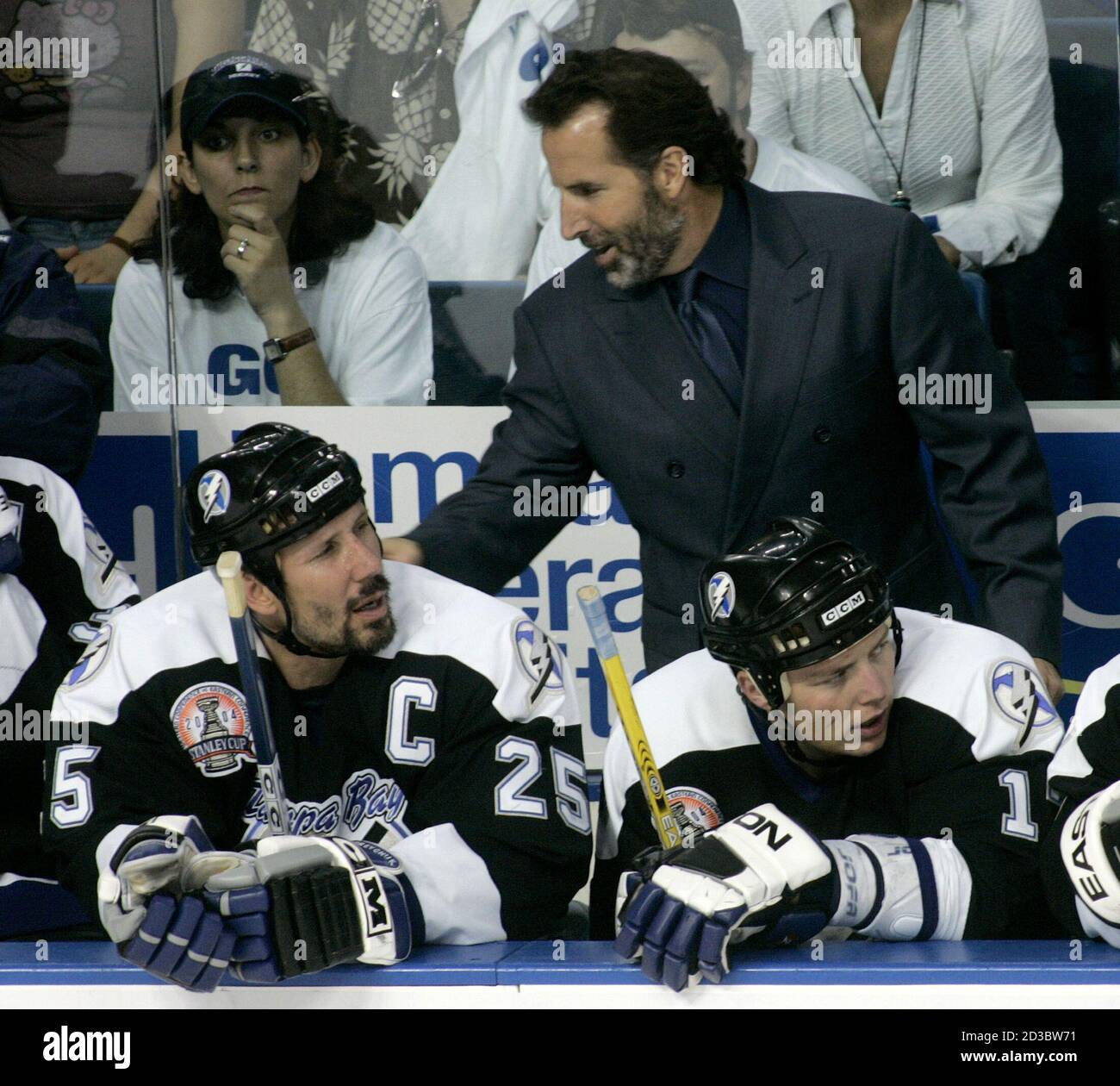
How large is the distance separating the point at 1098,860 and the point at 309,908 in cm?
91

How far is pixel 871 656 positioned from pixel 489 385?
167cm

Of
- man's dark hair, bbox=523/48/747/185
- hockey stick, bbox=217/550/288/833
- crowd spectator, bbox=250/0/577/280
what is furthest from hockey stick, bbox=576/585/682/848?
crowd spectator, bbox=250/0/577/280

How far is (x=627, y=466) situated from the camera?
10.6 feet

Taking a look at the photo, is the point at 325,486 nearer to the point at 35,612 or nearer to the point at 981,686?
the point at 35,612

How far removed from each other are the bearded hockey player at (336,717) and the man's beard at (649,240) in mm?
775

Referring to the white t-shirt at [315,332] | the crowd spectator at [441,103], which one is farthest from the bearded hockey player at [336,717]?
the crowd spectator at [441,103]

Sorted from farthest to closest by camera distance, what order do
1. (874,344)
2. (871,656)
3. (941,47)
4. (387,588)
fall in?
(941,47), (874,344), (387,588), (871,656)

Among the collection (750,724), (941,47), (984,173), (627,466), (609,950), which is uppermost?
(941,47)

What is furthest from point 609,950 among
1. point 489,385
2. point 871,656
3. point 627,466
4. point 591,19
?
point 591,19

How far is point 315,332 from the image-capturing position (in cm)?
391

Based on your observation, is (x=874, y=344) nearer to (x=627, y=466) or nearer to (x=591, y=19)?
(x=627, y=466)

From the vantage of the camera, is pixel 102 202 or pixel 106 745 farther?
pixel 102 202

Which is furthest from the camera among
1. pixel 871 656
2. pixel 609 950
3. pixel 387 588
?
pixel 387 588

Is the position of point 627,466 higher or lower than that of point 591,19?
lower
